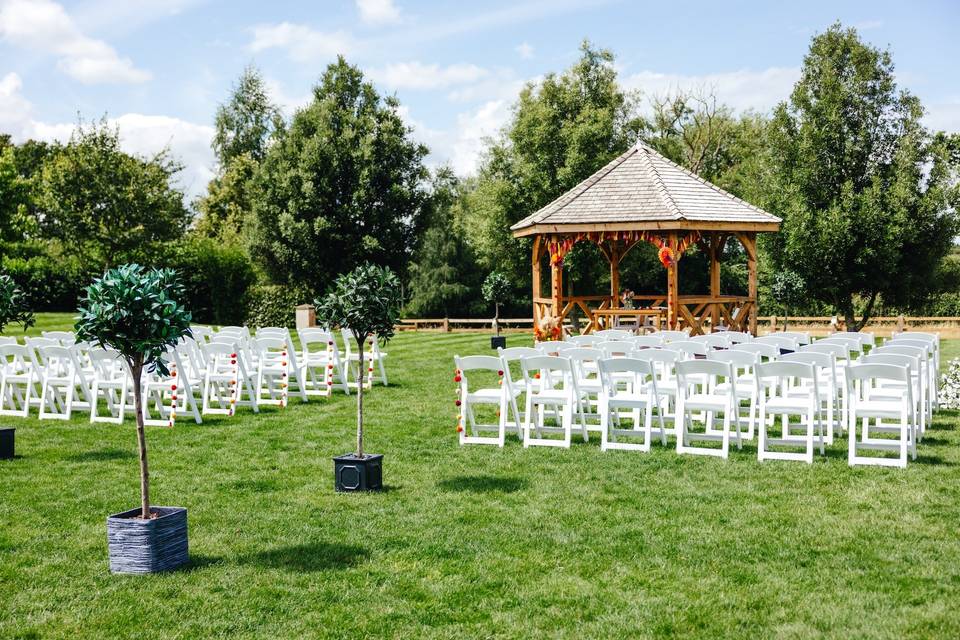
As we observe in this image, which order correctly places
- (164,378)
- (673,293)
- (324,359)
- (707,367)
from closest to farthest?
(707,367), (164,378), (324,359), (673,293)

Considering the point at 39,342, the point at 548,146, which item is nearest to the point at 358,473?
the point at 39,342

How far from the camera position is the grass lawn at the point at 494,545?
183 inches

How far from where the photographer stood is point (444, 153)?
4394cm

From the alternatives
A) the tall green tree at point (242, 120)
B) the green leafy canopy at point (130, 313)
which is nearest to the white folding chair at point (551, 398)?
the green leafy canopy at point (130, 313)

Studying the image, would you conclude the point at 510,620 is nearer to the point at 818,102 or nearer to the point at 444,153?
the point at 818,102

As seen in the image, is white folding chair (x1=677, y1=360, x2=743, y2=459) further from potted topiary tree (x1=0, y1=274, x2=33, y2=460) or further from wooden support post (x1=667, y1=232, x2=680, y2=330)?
wooden support post (x1=667, y1=232, x2=680, y2=330)

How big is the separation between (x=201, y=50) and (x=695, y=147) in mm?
28949

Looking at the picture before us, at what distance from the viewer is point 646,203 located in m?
18.7

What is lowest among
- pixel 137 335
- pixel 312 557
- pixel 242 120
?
pixel 312 557

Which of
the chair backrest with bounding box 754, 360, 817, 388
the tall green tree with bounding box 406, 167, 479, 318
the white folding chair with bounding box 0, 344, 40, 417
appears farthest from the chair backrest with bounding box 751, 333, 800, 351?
the tall green tree with bounding box 406, 167, 479, 318

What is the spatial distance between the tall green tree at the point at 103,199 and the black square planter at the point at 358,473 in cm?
2286

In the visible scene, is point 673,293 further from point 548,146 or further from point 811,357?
point 548,146

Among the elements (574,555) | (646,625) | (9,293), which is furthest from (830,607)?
(9,293)

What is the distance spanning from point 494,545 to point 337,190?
91.1 ft
